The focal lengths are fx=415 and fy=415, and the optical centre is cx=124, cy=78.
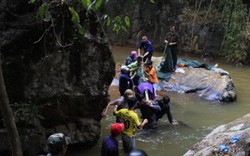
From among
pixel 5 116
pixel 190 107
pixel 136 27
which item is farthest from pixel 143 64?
pixel 136 27

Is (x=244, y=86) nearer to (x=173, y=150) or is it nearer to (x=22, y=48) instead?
(x=173, y=150)

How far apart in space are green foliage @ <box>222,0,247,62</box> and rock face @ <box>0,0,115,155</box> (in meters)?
13.2

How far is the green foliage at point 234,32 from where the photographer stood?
20219 mm

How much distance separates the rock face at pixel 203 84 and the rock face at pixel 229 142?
564 cm

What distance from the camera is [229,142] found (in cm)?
655

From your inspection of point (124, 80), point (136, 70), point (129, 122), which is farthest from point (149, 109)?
point (136, 70)

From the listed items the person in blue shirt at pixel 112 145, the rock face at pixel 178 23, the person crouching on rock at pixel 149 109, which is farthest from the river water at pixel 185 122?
the rock face at pixel 178 23

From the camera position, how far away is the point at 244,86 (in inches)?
622

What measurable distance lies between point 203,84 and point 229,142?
7.76 m

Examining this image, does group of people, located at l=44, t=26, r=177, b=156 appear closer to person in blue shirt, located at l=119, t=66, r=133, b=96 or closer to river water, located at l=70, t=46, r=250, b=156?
person in blue shirt, located at l=119, t=66, r=133, b=96

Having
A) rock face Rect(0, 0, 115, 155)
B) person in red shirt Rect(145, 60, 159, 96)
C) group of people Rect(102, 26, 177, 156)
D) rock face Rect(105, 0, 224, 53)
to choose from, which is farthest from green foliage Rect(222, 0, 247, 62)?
rock face Rect(0, 0, 115, 155)

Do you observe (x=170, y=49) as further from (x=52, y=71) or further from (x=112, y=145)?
(x=112, y=145)

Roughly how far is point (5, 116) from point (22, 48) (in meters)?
5.14

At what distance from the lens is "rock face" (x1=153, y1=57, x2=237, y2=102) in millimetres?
13391
